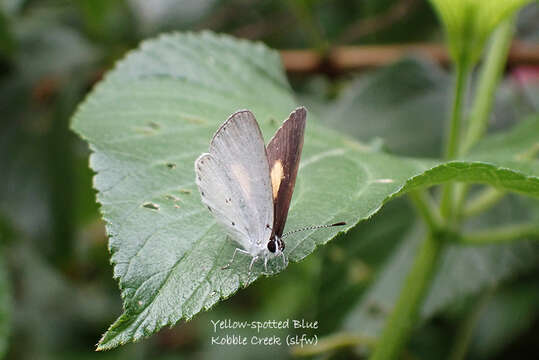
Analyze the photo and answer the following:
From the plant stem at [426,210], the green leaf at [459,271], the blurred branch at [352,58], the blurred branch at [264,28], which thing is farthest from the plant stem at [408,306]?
the blurred branch at [264,28]

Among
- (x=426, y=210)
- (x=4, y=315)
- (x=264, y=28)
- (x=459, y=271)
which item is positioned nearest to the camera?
(x=426, y=210)

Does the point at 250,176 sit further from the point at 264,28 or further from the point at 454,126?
the point at 264,28

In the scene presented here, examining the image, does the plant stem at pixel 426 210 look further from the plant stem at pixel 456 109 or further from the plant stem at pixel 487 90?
the plant stem at pixel 487 90

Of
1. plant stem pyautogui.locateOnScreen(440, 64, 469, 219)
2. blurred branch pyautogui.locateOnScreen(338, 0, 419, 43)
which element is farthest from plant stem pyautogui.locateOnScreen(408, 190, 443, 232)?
blurred branch pyautogui.locateOnScreen(338, 0, 419, 43)

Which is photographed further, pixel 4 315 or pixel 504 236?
pixel 4 315

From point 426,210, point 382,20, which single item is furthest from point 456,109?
point 382,20
